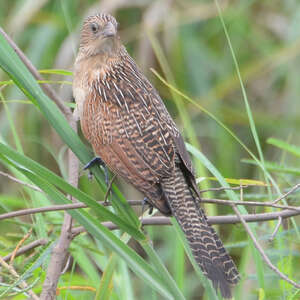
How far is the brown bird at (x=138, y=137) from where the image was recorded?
2.02 metres

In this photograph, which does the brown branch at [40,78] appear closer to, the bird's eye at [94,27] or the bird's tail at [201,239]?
the bird's tail at [201,239]

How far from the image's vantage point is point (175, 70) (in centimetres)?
502

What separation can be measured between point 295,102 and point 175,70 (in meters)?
0.92

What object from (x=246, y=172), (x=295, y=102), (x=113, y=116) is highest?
(x=113, y=116)

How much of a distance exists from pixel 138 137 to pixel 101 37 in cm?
58

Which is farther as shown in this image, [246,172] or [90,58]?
[246,172]

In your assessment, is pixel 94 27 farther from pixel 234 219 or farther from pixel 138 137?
pixel 234 219

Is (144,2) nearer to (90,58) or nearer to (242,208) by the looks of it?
(90,58)

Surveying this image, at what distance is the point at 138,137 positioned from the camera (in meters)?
2.35

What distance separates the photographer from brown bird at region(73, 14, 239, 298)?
202cm

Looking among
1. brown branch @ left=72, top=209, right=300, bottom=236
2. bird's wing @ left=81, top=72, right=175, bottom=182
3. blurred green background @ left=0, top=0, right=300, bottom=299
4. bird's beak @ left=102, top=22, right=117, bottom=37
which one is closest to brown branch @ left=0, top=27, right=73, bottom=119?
bird's wing @ left=81, top=72, right=175, bottom=182

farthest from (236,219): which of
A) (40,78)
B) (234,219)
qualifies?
(40,78)

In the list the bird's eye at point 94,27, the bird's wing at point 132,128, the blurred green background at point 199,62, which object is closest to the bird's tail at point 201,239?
the bird's wing at point 132,128

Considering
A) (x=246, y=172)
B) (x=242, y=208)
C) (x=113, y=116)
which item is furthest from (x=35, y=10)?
(x=242, y=208)
